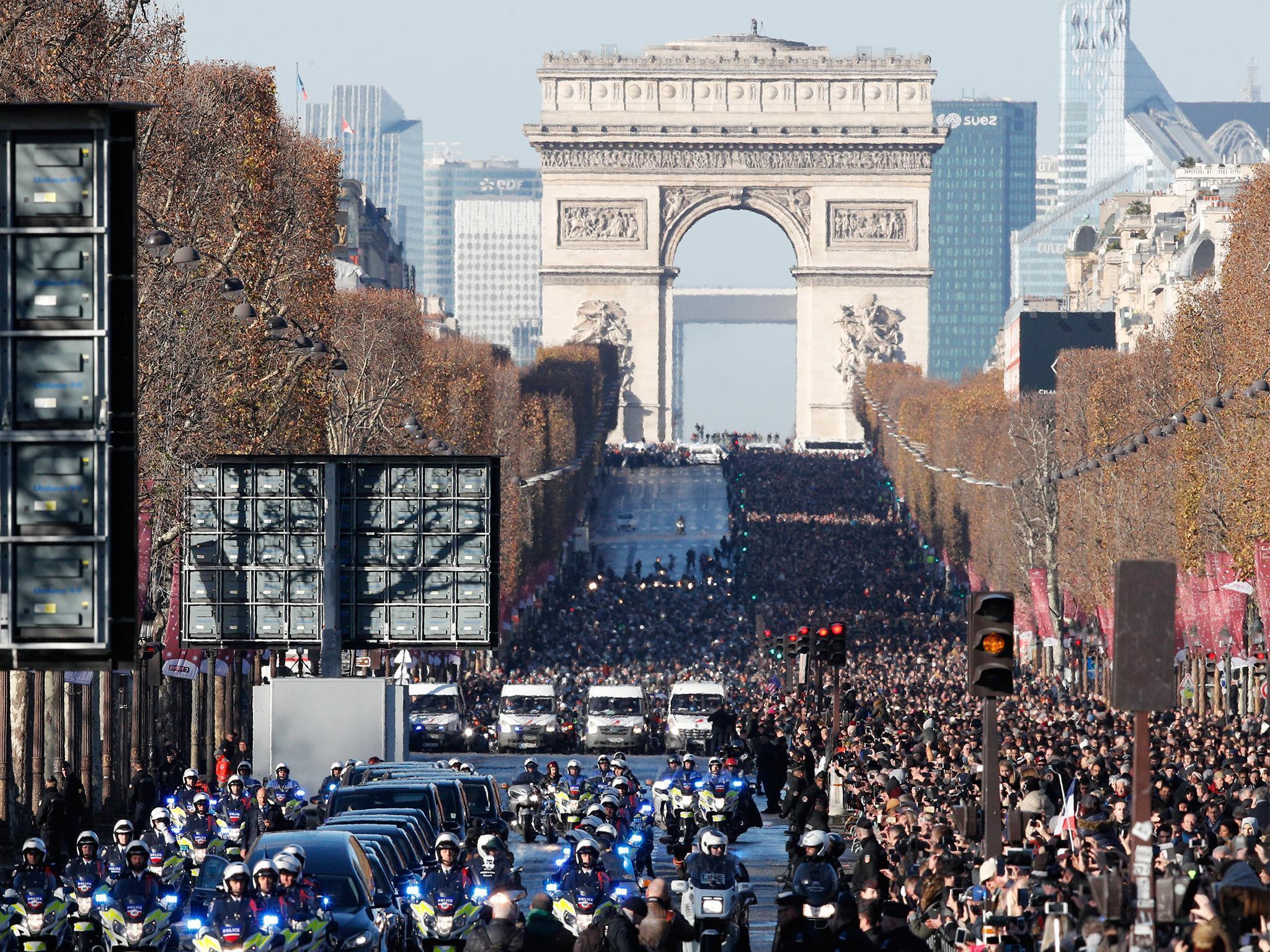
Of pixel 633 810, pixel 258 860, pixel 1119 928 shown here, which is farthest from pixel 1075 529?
pixel 1119 928

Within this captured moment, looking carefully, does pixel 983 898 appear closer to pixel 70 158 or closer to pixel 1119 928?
pixel 1119 928

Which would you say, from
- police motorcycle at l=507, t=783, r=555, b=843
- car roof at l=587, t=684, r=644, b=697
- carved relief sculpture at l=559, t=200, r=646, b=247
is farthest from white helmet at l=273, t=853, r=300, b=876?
carved relief sculpture at l=559, t=200, r=646, b=247

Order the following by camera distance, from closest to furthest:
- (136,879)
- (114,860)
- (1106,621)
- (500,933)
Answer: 1. (500,933)
2. (136,879)
3. (114,860)
4. (1106,621)

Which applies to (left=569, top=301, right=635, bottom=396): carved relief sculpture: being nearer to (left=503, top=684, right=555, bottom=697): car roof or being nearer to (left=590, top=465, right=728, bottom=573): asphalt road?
(left=590, top=465, right=728, bottom=573): asphalt road

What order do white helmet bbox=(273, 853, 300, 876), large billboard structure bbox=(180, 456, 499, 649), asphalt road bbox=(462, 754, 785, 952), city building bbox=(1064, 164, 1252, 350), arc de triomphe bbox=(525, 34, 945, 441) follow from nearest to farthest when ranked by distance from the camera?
white helmet bbox=(273, 853, 300, 876)
asphalt road bbox=(462, 754, 785, 952)
large billboard structure bbox=(180, 456, 499, 649)
city building bbox=(1064, 164, 1252, 350)
arc de triomphe bbox=(525, 34, 945, 441)

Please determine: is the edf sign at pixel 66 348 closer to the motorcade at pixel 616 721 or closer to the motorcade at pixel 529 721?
the motorcade at pixel 616 721

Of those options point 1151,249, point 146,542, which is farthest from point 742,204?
point 146,542

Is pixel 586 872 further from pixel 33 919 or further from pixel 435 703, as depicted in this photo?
pixel 435 703
